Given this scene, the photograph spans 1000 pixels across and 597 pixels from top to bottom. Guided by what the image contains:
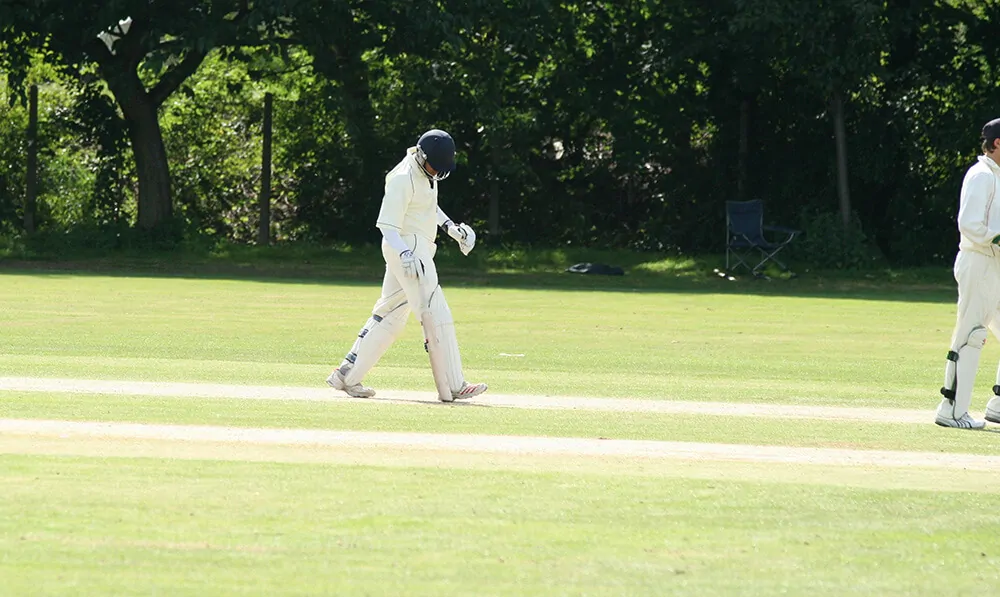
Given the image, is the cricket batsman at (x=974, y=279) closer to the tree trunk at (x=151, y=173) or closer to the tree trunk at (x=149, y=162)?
the tree trunk at (x=149, y=162)

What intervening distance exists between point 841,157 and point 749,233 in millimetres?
2573

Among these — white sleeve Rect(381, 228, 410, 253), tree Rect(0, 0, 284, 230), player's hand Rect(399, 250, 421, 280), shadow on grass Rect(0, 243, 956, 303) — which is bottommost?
shadow on grass Rect(0, 243, 956, 303)

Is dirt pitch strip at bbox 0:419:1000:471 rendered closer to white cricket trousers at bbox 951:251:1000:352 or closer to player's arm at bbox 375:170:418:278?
white cricket trousers at bbox 951:251:1000:352

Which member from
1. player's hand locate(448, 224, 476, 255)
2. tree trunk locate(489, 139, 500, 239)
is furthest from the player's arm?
tree trunk locate(489, 139, 500, 239)

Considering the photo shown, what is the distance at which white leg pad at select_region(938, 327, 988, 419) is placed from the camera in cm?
919

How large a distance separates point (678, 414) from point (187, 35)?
1757 centimetres

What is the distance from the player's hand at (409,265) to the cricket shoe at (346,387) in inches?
32.4

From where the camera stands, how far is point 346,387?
10.1 meters

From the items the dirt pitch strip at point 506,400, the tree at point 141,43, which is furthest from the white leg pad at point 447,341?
the tree at point 141,43

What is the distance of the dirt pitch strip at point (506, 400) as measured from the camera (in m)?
9.56

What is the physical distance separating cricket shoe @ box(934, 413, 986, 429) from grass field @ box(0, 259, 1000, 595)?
0.19 metres

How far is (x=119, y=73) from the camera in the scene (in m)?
26.8

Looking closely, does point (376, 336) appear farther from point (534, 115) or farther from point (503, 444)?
point (534, 115)

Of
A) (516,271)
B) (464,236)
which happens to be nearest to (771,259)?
(516,271)
